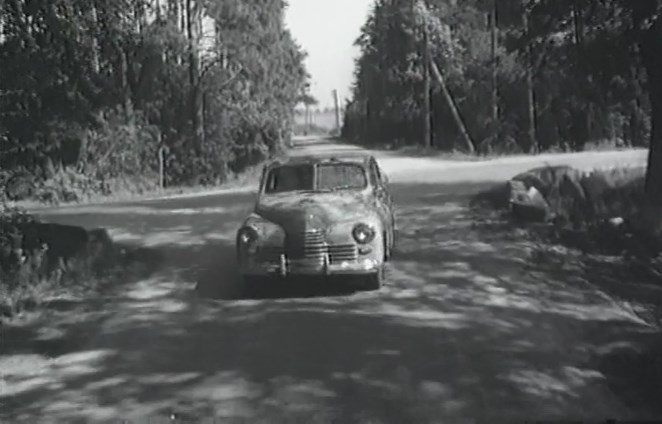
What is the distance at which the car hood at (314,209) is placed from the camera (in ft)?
31.8

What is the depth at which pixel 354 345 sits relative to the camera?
25.2 ft

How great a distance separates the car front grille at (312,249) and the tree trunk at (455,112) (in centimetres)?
3351

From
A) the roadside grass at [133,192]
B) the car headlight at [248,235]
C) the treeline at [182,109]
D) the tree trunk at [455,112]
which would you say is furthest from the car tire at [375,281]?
the tree trunk at [455,112]

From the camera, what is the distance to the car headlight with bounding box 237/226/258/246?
385 inches

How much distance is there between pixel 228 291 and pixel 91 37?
245 inches

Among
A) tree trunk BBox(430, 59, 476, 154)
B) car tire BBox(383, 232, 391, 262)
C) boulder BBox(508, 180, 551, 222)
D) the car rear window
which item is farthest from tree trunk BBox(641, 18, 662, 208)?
tree trunk BBox(430, 59, 476, 154)

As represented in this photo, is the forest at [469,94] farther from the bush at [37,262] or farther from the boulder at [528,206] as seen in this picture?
the bush at [37,262]

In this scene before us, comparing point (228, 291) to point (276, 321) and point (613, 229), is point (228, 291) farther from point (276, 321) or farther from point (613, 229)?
point (613, 229)

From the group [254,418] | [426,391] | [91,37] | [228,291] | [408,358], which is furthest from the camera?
[91,37]

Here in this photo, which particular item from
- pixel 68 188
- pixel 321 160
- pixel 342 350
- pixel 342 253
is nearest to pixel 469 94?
pixel 68 188

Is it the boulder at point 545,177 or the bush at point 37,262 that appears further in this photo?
the boulder at point 545,177

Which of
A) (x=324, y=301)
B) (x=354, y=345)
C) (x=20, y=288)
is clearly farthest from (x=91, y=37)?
(x=354, y=345)

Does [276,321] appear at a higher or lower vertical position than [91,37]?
lower

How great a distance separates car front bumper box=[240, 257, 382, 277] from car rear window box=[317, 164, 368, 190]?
1.29 m
